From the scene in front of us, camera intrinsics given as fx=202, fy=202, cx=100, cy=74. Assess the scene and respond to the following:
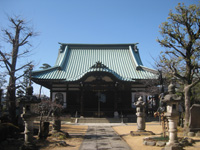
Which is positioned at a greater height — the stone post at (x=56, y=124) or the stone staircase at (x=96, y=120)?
the stone post at (x=56, y=124)

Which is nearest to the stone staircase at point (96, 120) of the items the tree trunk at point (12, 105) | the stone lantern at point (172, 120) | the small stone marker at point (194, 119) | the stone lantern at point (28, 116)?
the tree trunk at point (12, 105)

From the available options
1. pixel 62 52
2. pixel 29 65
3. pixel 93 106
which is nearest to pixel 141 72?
pixel 93 106

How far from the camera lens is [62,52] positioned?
105 feet

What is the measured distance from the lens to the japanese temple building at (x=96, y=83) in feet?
75.9

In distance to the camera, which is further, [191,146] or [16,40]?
[16,40]

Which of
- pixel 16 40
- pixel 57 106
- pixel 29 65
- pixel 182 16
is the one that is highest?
pixel 182 16

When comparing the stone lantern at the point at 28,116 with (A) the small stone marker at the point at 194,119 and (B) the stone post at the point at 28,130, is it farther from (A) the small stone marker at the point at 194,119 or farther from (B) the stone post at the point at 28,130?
(A) the small stone marker at the point at 194,119

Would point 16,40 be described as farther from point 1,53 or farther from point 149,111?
point 149,111

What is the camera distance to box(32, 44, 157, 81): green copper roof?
23.9 meters

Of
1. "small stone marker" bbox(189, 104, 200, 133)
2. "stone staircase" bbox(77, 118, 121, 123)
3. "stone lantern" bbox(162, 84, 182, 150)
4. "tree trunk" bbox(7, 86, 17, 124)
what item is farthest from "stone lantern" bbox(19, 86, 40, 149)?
"stone staircase" bbox(77, 118, 121, 123)

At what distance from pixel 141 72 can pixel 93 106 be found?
7.51 metres

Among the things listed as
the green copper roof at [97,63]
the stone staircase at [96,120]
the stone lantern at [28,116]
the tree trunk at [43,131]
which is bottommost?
the stone staircase at [96,120]

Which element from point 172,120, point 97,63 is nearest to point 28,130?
point 172,120

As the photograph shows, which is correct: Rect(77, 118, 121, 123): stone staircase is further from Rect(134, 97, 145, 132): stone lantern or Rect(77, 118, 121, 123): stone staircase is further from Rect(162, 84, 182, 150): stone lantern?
Rect(162, 84, 182, 150): stone lantern
